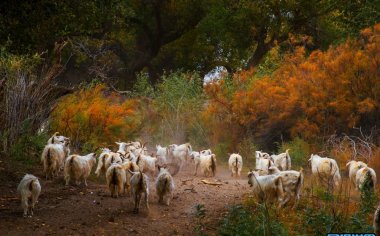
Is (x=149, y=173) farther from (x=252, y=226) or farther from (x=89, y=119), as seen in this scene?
(x=252, y=226)

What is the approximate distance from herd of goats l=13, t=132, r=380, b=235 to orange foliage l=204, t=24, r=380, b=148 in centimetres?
307

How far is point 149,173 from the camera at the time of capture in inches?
581

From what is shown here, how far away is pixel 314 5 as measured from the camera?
100 feet

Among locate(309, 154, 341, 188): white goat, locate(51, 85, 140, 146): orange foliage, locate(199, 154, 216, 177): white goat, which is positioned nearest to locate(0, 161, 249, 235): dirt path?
locate(309, 154, 341, 188): white goat

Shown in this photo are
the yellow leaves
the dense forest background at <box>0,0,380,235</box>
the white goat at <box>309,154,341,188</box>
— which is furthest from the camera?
the yellow leaves

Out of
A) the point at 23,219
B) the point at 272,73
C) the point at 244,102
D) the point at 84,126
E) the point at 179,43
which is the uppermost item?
the point at 179,43

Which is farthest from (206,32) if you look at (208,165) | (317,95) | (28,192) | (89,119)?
(28,192)

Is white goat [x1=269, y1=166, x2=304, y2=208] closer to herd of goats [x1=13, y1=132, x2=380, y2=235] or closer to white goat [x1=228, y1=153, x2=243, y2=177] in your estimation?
herd of goats [x1=13, y1=132, x2=380, y2=235]

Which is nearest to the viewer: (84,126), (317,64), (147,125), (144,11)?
(84,126)

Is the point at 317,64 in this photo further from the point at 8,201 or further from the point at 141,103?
the point at 8,201

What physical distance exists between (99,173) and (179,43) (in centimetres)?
2276

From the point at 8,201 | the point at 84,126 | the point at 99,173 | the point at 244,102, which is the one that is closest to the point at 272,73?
the point at 244,102

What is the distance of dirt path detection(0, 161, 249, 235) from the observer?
29.8 feet

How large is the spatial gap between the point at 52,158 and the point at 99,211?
10.0ft
